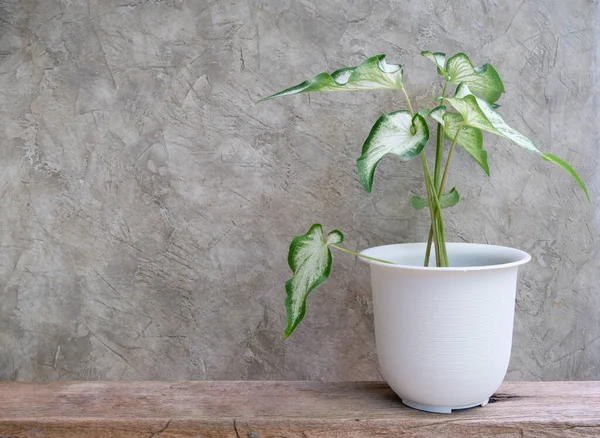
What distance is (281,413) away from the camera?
2.85 ft

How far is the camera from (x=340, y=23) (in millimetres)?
1043

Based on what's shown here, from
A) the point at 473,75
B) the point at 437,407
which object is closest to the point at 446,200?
the point at 473,75

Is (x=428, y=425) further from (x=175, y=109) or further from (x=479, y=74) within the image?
(x=175, y=109)

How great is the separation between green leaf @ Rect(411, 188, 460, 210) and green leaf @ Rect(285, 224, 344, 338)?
204 mm

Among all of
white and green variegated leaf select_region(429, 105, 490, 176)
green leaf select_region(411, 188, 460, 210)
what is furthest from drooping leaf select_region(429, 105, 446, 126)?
green leaf select_region(411, 188, 460, 210)

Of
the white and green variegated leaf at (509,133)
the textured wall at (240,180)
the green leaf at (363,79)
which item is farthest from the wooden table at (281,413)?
the green leaf at (363,79)

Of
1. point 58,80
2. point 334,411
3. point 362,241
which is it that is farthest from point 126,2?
point 334,411

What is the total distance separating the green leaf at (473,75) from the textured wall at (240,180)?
6.3 inches

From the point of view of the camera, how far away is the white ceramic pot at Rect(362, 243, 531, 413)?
2.69 ft

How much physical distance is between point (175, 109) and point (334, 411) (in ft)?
1.95

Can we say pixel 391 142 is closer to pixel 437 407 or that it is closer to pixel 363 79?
pixel 363 79

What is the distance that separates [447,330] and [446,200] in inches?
10.0

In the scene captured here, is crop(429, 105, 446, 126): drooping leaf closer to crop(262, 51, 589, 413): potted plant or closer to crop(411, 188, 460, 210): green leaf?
crop(262, 51, 589, 413): potted plant

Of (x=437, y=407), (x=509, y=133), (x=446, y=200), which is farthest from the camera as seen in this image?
(x=446, y=200)
